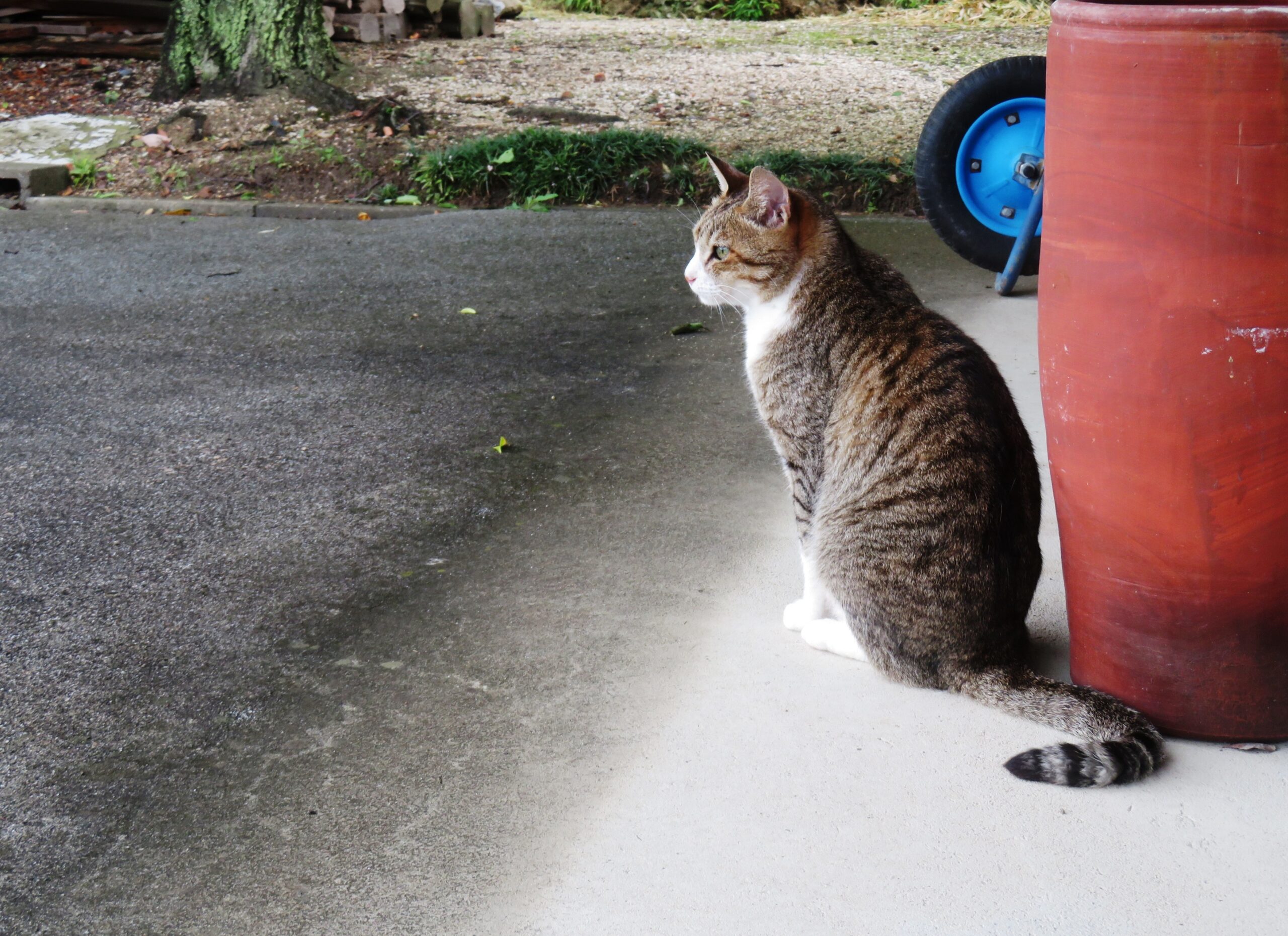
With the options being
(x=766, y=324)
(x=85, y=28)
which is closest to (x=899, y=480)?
(x=766, y=324)

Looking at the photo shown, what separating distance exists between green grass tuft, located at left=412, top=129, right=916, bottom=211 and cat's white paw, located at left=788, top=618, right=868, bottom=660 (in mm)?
4608

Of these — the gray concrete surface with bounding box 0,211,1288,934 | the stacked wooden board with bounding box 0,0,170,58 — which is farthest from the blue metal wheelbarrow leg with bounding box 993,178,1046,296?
the stacked wooden board with bounding box 0,0,170,58

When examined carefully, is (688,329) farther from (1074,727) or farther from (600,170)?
(1074,727)

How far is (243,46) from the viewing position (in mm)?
8547

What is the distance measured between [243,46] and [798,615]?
24.2 ft

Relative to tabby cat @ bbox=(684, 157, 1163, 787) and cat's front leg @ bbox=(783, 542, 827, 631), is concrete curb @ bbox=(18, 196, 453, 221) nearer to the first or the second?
tabby cat @ bbox=(684, 157, 1163, 787)

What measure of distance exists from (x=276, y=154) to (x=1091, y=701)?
6.82 m

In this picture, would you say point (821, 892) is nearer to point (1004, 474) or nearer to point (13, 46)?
point (1004, 474)

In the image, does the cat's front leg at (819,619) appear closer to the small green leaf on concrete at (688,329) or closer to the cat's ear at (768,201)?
the cat's ear at (768,201)

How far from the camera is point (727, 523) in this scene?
3576 millimetres

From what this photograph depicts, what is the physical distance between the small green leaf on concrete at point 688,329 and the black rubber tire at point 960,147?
120 cm

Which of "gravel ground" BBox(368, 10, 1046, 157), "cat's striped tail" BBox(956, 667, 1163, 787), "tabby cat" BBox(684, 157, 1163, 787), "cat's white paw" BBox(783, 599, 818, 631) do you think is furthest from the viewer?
"gravel ground" BBox(368, 10, 1046, 157)

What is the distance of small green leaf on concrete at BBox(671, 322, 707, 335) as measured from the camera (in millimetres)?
5203

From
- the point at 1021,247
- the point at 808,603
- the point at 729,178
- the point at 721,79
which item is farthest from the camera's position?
the point at 721,79
